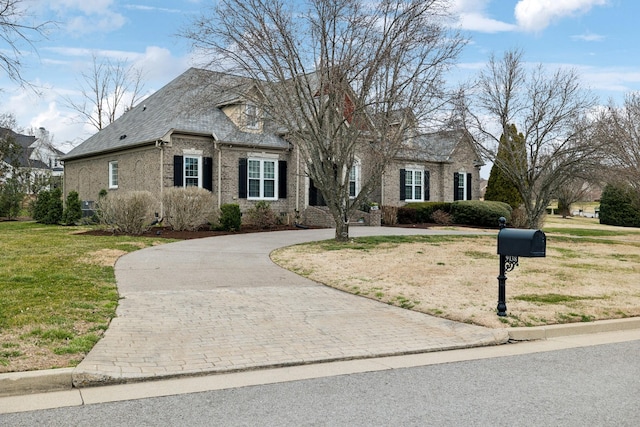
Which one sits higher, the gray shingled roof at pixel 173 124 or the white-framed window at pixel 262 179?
the gray shingled roof at pixel 173 124

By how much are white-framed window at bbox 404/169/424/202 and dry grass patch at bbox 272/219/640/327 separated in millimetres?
14521

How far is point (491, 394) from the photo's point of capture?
495 cm

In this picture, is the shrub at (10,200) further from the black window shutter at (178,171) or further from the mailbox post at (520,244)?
the mailbox post at (520,244)

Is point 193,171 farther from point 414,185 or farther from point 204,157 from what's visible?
point 414,185

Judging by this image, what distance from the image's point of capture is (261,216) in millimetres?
24203

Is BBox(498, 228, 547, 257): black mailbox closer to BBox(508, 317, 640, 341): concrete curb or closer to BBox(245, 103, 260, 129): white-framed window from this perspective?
BBox(508, 317, 640, 341): concrete curb

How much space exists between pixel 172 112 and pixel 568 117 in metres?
17.2

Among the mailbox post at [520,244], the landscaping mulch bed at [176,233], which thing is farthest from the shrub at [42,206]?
the mailbox post at [520,244]

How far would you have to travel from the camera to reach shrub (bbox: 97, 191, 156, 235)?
1858 centimetres

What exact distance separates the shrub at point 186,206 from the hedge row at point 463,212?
12637 mm

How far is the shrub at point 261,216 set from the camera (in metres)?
24.2

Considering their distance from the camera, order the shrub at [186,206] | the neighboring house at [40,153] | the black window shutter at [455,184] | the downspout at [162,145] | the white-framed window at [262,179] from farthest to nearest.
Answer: the neighboring house at [40,153] < the black window shutter at [455,184] < the white-framed window at [262,179] < the downspout at [162,145] < the shrub at [186,206]

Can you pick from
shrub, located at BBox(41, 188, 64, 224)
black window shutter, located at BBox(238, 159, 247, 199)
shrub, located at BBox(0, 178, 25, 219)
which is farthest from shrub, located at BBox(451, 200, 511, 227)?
shrub, located at BBox(0, 178, 25, 219)

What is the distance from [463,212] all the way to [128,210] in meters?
19.0
